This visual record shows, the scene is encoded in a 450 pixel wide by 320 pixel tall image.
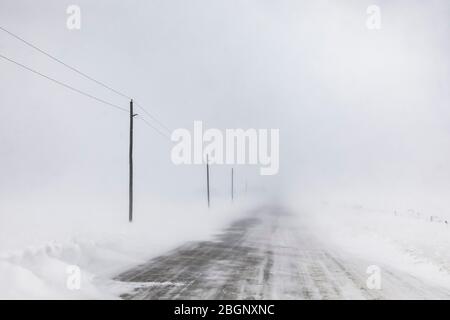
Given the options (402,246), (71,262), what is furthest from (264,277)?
(402,246)

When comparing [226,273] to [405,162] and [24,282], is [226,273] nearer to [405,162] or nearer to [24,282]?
[24,282]

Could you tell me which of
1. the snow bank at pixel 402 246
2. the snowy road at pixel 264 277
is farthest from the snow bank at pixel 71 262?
the snow bank at pixel 402 246

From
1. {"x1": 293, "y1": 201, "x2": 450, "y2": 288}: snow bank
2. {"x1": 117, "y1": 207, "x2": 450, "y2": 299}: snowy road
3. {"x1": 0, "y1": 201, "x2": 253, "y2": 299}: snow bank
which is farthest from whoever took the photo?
{"x1": 293, "y1": 201, "x2": 450, "y2": 288}: snow bank

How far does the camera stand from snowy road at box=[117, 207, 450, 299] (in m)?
10.2

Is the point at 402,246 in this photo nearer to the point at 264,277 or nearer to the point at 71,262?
the point at 264,277

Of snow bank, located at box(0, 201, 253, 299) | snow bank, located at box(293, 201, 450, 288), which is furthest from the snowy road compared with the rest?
snow bank, located at box(293, 201, 450, 288)

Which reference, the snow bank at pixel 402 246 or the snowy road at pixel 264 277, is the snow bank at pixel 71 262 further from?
the snow bank at pixel 402 246

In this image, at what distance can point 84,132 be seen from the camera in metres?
194

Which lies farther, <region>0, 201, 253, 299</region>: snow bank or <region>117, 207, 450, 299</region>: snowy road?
<region>117, 207, 450, 299</region>: snowy road

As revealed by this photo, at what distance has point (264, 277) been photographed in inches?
486

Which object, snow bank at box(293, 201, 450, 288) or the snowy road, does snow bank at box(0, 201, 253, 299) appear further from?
snow bank at box(293, 201, 450, 288)
